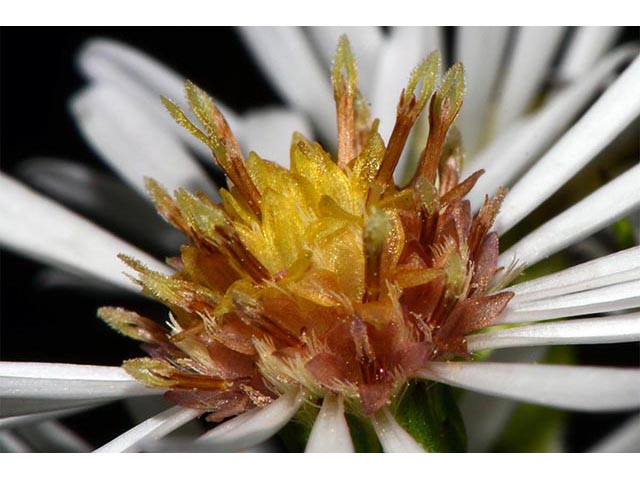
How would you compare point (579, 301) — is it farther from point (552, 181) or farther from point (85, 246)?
point (85, 246)

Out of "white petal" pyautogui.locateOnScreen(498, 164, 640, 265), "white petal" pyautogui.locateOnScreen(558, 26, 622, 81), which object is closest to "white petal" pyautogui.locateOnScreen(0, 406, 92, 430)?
"white petal" pyautogui.locateOnScreen(498, 164, 640, 265)

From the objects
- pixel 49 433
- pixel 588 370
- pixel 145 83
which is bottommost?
pixel 588 370

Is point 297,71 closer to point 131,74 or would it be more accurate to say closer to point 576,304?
point 131,74

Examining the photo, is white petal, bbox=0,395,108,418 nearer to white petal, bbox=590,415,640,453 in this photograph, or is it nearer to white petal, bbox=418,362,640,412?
white petal, bbox=418,362,640,412

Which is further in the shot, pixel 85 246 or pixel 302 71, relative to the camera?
pixel 302 71

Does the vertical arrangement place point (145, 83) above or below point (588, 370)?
above

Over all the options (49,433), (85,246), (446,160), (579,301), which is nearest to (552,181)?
(446,160)
